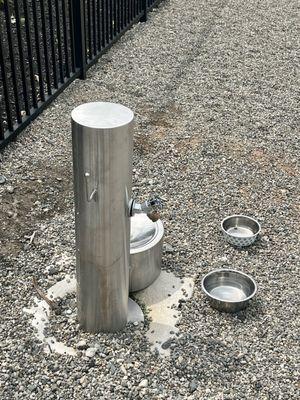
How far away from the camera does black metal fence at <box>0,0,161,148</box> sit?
518 centimetres

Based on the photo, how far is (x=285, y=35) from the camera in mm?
8602

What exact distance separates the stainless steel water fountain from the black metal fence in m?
2.40

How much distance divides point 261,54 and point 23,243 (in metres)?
5.03

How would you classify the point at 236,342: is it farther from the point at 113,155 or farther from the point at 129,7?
the point at 129,7

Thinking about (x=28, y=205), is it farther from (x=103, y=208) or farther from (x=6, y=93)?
(x=103, y=208)

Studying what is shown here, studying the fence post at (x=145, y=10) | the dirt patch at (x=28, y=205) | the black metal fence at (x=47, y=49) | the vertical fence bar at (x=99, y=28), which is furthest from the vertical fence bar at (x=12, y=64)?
the fence post at (x=145, y=10)

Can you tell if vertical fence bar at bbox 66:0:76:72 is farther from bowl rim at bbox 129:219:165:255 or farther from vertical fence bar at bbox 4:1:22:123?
bowl rim at bbox 129:219:165:255

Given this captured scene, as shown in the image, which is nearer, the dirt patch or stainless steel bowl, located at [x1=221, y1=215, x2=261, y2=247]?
the dirt patch

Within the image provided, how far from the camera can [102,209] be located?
2832mm

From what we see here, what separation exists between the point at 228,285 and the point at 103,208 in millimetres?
1344

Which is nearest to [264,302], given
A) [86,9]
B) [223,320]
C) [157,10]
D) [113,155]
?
[223,320]

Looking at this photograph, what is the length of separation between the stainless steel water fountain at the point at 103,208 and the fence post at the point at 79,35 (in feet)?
11.9

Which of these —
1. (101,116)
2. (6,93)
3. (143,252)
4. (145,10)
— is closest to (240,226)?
(143,252)

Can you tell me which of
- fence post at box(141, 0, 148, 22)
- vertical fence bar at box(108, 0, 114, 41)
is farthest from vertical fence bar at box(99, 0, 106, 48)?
fence post at box(141, 0, 148, 22)
